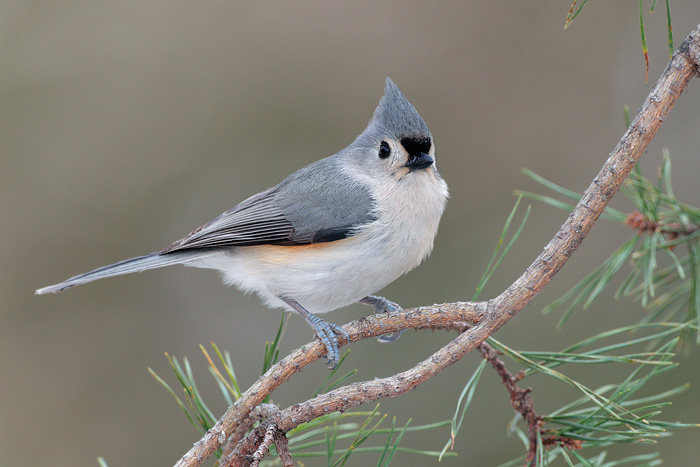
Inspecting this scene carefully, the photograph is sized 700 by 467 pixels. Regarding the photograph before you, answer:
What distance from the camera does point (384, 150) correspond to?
2.08 m

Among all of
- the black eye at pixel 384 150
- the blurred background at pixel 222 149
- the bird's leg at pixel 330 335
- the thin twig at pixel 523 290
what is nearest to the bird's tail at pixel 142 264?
the bird's leg at pixel 330 335

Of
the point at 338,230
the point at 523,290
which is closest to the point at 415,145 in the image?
the point at 338,230

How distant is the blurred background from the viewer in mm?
3105

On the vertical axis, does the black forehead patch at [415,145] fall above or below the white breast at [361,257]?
above

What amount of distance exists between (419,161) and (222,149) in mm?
1780

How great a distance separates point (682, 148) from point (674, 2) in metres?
0.78

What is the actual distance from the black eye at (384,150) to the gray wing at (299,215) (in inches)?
5.0

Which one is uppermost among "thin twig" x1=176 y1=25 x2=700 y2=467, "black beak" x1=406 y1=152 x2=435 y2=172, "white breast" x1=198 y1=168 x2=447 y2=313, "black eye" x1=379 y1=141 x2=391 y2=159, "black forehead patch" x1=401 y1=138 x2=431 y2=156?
"black eye" x1=379 y1=141 x2=391 y2=159

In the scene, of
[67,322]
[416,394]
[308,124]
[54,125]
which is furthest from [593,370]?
[54,125]

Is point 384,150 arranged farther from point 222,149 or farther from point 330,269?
point 222,149

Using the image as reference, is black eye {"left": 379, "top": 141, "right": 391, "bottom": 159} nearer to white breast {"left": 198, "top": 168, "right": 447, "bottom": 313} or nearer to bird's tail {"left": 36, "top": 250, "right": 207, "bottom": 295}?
white breast {"left": 198, "top": 168, "right": 447, "bottom": 313}

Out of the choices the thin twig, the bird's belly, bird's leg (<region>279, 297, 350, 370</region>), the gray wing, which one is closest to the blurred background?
the gray wing

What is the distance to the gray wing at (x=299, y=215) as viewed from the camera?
6.45 feet

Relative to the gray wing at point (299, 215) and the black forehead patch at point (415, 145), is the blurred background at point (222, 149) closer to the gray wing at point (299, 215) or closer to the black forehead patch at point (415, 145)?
the gray wing at point (299, 215)
